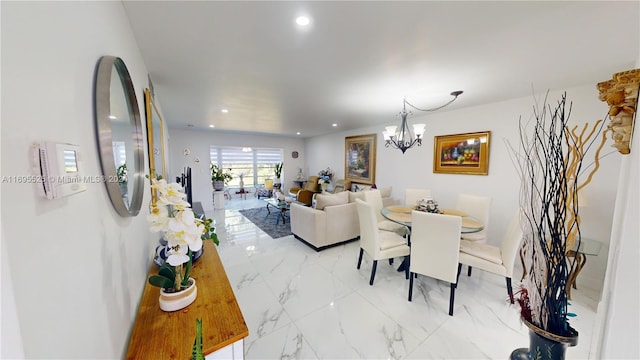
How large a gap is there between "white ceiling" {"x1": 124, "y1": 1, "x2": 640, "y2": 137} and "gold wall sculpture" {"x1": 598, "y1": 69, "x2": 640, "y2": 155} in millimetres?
854

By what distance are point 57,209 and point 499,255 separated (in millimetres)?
3067

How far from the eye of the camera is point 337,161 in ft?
20.9

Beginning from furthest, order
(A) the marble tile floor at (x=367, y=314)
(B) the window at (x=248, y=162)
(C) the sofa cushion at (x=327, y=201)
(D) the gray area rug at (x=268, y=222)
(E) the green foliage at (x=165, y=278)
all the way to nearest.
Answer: (B) the window at (x=248, y=162), (D) the gray area rug at (x=268, y=222), (C) the sofa cushion at (x=327, y=201), (A) the marble tile floor at (x=367, y=314), (E) the green foliage at (x=165, y=278)

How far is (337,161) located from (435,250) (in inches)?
178

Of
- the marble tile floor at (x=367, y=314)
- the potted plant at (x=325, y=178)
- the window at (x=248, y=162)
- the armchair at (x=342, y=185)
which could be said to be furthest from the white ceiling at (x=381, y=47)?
the window at (x=248, y=162)

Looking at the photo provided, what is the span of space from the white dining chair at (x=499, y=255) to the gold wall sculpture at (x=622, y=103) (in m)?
1.53

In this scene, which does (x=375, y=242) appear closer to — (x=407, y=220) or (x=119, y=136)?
(x=407, y=220)

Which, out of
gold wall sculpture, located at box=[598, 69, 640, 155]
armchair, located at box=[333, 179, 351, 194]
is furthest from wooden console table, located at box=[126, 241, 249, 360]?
armchair, located at box=[333, 179, 351, 194]

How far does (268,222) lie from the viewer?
4.95 meters

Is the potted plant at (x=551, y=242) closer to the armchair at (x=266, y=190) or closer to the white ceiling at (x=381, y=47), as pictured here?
the white ceiling at (x=381, y=47)

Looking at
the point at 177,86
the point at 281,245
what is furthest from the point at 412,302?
the point at 177,86

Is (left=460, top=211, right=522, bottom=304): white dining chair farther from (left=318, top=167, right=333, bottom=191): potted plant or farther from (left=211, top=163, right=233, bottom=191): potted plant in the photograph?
(left=211, top=163, right=233, bottom=191): potted plant

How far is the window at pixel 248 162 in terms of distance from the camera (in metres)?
7.24

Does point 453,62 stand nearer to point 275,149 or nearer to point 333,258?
point 333,258
